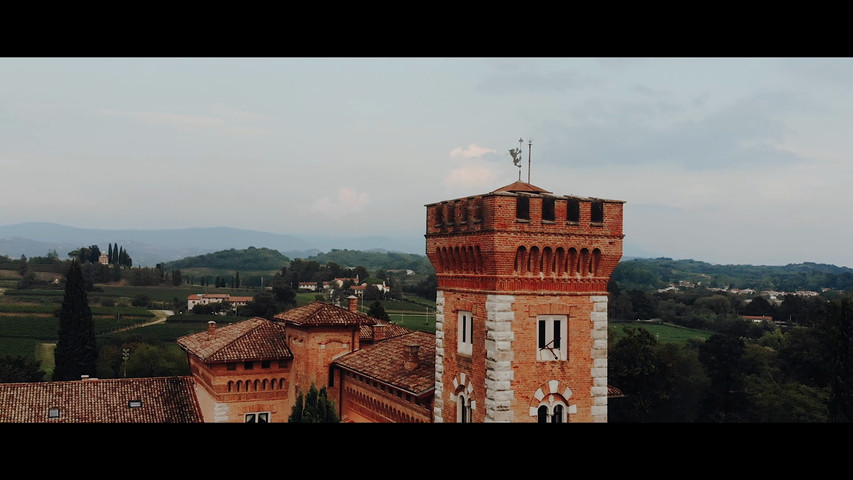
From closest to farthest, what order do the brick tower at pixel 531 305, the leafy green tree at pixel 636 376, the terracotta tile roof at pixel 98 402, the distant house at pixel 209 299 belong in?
the brick tower at pixel 531 305 < the terracotta tile roof at pixel 98 402 < the leafy green tree at pixel 636 376 < the distant house at pixel 209 299

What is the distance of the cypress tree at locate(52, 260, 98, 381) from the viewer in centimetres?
5631

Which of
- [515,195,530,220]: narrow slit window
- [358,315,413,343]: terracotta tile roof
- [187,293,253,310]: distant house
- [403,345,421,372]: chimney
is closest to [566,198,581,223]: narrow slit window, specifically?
[515,195,530,220]: narrow slit window

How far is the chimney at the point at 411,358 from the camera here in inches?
1058

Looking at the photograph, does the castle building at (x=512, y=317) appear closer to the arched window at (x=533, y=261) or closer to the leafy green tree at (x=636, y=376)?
the arched window at (x=533, y=261)

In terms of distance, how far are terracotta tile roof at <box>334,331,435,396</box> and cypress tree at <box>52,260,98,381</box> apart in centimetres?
3359

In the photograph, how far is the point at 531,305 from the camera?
2097cm

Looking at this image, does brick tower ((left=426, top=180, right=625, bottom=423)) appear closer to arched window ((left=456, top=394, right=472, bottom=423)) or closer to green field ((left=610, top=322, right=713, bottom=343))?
arched window ((left=456, top=394, right=472, bottom=423))

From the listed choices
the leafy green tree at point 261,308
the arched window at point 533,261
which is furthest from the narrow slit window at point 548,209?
the leafy green tree at point 261,308

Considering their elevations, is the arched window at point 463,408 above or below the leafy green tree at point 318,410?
above

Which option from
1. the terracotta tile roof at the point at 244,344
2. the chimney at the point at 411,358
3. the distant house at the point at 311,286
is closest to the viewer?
the chimney at the point at 411,358

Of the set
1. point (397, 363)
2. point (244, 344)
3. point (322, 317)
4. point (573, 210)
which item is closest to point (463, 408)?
point (397, 363)

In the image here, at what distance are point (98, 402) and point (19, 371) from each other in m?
28.9

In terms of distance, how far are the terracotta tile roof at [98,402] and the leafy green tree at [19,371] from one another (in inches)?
1035
